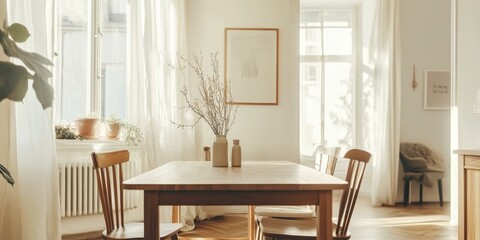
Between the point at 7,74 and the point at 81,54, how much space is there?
11.4ft

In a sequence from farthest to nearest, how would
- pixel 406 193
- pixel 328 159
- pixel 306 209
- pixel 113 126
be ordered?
1. pixel 406 193
2. pixel 113 126
3. pixel 306 209
4. pixel 328 159

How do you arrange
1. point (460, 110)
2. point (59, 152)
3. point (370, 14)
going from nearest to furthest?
point (59, 152)
point (460, 110)
point (370, 14)

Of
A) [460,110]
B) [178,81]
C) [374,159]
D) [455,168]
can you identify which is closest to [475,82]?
[460,110]

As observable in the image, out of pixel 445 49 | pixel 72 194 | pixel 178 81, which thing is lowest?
pixel 72 194

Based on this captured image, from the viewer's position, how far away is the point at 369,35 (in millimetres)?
6754

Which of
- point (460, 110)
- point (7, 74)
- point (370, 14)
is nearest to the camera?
point (7, 74)

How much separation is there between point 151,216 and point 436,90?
5.67 meters

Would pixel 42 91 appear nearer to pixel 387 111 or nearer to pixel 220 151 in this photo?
pixel 220 151

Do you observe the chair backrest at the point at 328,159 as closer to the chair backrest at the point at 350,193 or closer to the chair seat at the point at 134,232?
the chair backrest at the point at 350,193

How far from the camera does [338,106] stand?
7.23 meters

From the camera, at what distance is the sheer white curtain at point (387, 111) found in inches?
241

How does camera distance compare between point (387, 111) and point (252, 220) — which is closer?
point (252, 220)

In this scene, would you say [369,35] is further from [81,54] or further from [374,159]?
[81,54]

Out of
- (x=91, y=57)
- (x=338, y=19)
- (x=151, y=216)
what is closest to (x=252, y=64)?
(x=91, y=57)
